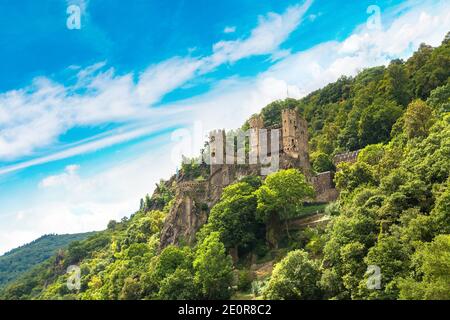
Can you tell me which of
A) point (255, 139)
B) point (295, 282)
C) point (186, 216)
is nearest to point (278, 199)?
point (186, 216)

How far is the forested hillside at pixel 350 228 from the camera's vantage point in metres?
32.1

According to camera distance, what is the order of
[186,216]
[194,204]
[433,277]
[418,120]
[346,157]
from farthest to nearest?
[346,157]
[194,204]
[186,216]
[418,120]
[433,277]

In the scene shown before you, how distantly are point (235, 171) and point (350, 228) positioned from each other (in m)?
29.9

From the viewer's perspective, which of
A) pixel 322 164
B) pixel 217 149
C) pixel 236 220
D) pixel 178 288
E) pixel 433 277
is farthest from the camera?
pixel 217 149

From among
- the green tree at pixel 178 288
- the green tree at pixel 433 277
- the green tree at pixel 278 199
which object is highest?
the green tree at pixel 278 199

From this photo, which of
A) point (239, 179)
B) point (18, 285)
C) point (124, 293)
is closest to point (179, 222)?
point (239, 179)

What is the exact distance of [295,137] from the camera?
6944 cm

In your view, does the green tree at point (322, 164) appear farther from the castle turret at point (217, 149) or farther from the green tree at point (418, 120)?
the green tree at point (418, 120)

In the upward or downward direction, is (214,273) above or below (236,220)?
below

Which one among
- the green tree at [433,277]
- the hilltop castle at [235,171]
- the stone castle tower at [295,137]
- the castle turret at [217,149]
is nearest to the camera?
the green tree at [433,277]

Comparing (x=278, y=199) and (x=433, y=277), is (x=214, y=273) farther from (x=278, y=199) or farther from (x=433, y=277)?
(x=433, y=277)

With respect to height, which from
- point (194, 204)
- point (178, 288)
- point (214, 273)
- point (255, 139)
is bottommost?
point (178, 288)

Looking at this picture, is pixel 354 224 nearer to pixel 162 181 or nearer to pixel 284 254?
pixel 284 254

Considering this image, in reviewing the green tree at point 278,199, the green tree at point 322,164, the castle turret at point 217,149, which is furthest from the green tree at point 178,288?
the green tree at point 322,164
